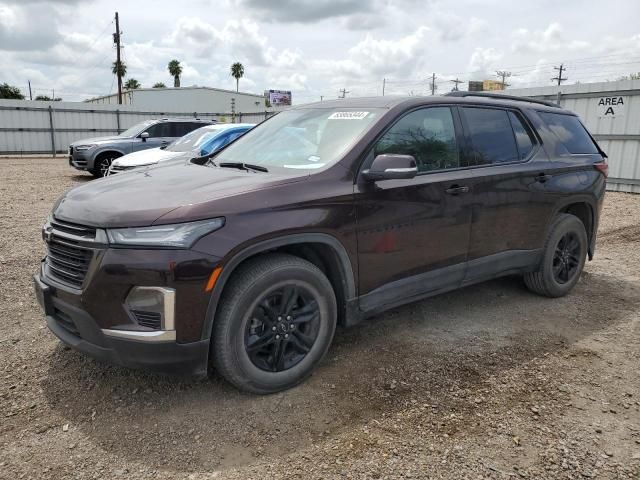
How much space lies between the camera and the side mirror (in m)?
3.15

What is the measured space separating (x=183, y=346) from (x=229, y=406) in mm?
540

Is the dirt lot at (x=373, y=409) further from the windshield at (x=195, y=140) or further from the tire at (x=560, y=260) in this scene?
the windshield at (x=195, y=140)

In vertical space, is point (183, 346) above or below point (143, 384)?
above

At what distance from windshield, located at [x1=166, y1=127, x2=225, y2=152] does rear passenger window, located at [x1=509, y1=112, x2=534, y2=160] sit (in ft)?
21.5

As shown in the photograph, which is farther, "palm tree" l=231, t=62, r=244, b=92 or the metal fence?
"palm tree" l=231, t=62, r=244, b=92

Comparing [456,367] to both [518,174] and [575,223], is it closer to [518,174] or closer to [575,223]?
[518,174]

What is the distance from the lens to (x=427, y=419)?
9.41 ft

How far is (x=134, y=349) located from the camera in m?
2.65

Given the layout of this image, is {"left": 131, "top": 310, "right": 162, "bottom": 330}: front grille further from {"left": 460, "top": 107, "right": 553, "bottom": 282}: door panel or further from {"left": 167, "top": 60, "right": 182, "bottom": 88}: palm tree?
{"left": 167, "top": 60, "right": 182, "bottom": 88}: palm tree

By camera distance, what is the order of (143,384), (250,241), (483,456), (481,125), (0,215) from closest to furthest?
(483,456) → (250,241) → (143,384) → (481,125) → (0,215)

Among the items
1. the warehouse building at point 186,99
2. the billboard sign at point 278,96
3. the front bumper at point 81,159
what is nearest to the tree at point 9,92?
the warehouse building at point 186,99

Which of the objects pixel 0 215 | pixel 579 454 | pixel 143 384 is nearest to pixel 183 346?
pixel 143 384

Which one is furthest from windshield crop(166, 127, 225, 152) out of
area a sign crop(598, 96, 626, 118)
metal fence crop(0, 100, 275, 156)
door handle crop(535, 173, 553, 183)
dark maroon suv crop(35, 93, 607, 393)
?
metal fence crop(0, 100, 275, 156)

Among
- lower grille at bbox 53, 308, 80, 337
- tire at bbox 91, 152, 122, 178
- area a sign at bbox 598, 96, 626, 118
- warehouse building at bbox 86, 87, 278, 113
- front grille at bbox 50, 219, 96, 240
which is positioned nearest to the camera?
front grille at bbox 50, 219, 96, 240
